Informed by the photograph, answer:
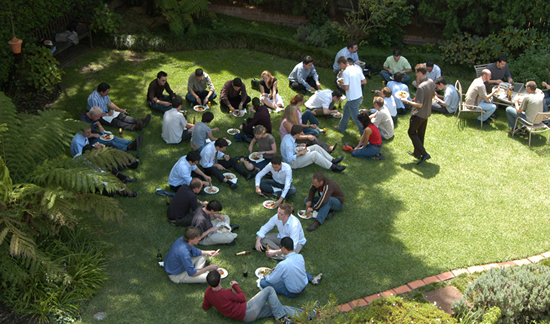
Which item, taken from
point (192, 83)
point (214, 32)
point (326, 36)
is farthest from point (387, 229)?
point (214, 32)

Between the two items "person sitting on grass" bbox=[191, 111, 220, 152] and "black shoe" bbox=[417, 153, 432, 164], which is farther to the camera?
"black shoe" bbox=[417, 153, 432, 164]

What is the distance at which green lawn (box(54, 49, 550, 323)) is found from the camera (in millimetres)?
7902

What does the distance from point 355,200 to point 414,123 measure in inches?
110

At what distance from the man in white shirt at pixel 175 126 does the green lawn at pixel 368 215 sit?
0.25 meters

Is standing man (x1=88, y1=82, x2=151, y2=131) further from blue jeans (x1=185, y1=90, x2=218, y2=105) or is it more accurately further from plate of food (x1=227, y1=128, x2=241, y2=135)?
plate of food (x1=227, y1=128, x2=241, y2=135)

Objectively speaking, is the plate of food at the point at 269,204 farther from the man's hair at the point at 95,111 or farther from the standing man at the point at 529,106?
the standing man at the point at 529,106

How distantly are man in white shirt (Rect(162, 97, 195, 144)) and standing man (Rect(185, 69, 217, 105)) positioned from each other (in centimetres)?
163

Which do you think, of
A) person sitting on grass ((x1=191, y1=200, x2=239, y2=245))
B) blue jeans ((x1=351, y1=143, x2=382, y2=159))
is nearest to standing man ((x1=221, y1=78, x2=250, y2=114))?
blue jeans ((x1=351, y1=143, x2=382, y2=159))

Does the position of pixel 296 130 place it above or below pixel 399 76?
below

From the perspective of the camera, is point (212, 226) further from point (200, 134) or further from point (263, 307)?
point (200, 134)

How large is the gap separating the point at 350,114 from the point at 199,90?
4.38 meters

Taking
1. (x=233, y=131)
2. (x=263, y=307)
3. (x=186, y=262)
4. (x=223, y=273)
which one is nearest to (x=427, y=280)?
(x=263, y=307)

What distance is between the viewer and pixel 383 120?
12391mm

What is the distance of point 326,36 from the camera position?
16.4 metres
